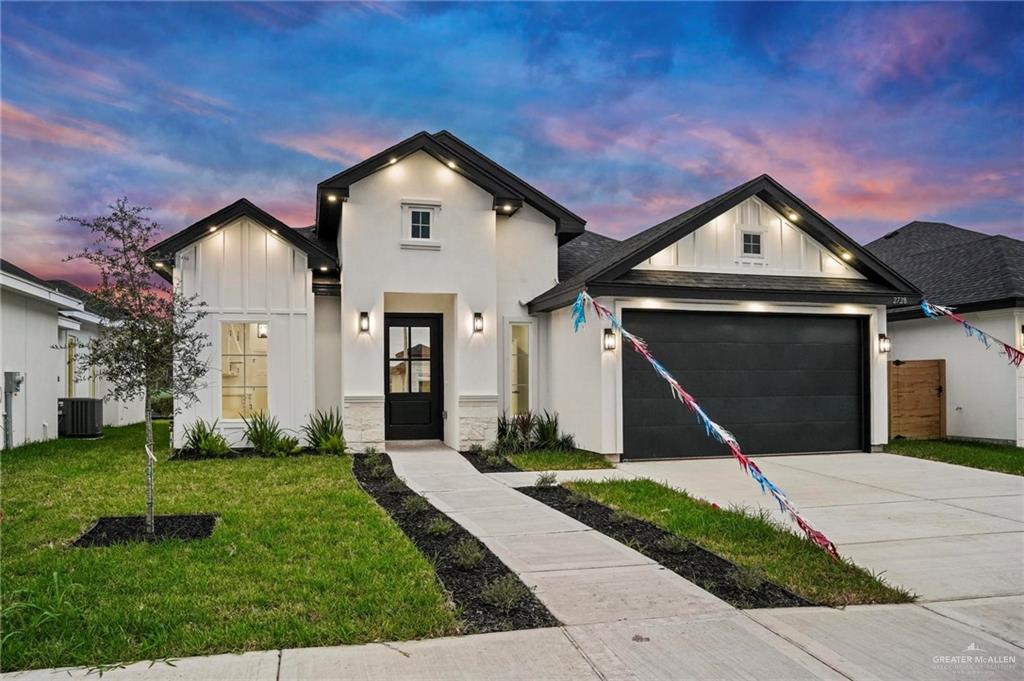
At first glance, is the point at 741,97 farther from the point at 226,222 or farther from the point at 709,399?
the point at 226,222

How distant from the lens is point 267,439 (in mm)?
12141

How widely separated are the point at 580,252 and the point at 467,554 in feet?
35.9

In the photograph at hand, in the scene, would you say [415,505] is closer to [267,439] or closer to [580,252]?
[267,439]

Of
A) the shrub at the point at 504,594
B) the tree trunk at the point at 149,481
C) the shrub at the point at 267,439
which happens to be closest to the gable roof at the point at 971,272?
the shrub at the point at 504,594

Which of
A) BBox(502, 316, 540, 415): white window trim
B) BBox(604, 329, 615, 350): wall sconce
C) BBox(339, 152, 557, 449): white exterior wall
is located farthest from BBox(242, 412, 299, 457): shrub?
BBox(604, 329, 615, 350): wall sconce

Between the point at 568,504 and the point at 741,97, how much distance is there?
10327 millimetres

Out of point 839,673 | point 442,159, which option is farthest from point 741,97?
point 839,673

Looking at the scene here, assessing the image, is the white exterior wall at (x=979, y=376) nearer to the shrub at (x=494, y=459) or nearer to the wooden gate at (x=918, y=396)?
the wooden gate at (x=918, y=396)

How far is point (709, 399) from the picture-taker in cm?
1215

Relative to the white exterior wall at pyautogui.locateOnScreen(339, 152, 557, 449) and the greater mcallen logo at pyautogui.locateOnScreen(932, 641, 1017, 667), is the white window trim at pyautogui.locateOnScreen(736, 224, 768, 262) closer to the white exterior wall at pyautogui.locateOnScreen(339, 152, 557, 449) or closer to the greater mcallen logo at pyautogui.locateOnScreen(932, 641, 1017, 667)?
the white exterior wall at pyautogui.locateOnScreen(339, 152, 557, 449)

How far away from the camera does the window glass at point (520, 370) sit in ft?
45.2

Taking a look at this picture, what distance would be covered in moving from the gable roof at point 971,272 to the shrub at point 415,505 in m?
11.4

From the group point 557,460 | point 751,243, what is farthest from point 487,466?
point 751,243

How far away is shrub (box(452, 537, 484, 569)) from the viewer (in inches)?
215
